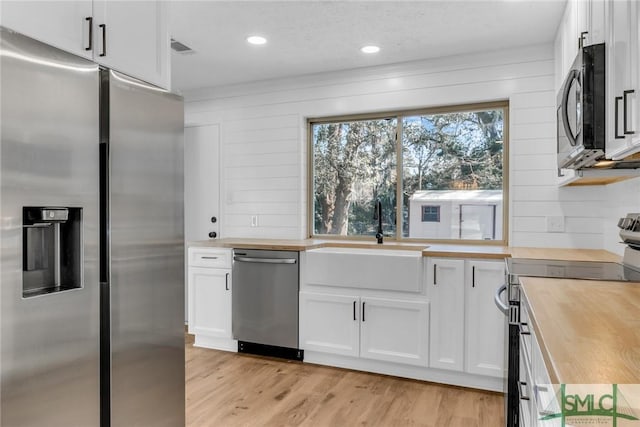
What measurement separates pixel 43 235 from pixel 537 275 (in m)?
1.91

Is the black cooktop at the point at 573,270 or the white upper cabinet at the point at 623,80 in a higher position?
the white upper cabinet at the point at 623,80

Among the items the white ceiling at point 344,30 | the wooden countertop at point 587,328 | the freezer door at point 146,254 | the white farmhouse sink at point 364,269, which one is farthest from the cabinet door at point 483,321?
the freezer door at point 146,254

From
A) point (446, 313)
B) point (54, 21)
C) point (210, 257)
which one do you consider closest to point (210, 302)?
point (210, 257)

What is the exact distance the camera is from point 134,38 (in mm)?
1770

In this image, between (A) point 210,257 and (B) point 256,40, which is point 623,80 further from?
(A) point 210,257

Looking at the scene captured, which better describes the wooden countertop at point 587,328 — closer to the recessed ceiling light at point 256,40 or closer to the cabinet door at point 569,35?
the cabinet door at point 569,35

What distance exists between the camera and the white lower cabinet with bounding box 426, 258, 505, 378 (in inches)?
110

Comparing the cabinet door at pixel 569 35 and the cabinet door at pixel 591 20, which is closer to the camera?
the cabinet door at pixel 591 20

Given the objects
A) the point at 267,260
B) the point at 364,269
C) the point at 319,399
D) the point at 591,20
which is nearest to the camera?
the point at 591,20

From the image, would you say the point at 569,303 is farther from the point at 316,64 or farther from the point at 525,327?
the point at 316,64

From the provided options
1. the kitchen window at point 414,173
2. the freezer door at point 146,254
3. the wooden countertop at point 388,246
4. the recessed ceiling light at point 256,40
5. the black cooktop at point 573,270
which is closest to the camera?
the freezer door at point 146,254

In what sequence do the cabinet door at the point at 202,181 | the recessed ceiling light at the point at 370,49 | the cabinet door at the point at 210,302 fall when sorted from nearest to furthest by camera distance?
the recessed ceiling light at the point at 370,49, the cabinet door at the point at 210,302, the cabinet door at the point at 202,181

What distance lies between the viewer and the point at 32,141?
4.40ft

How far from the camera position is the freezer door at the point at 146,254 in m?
1.66
